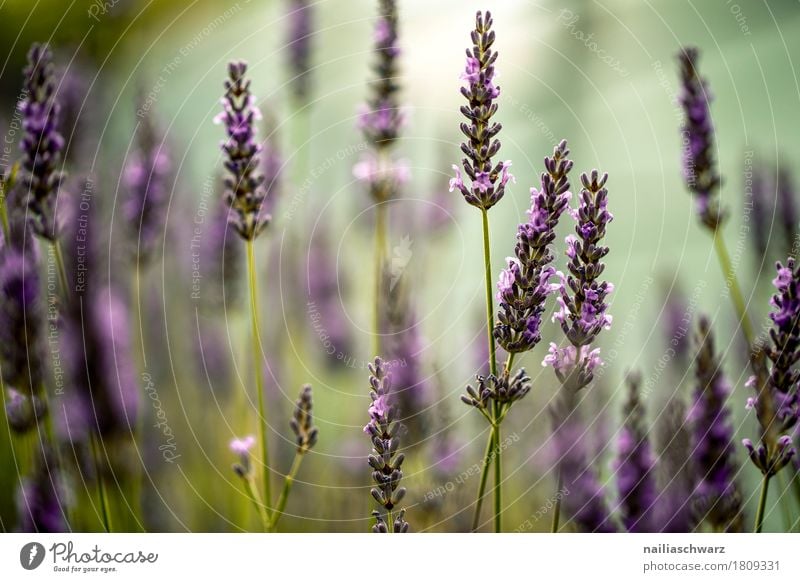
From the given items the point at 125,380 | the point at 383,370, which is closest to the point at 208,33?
the point at 125,380

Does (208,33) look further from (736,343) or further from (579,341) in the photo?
(736,343)

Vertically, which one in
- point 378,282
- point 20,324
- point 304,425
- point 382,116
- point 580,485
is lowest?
point 580,485

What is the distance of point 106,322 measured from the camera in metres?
1.43

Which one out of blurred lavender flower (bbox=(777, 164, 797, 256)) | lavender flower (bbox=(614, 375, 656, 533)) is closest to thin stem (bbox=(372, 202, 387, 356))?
lavender flower (bbox=(614, 375, 656, 533))

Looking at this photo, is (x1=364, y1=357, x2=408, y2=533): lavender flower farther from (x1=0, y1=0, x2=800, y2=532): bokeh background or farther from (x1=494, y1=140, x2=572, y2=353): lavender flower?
(x1=0, y1=0, x2=800, y2=532): bokeh background

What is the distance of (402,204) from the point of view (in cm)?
193

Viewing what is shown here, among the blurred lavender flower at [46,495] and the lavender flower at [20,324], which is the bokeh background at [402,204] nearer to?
the blurred lavender flower at [46,495]

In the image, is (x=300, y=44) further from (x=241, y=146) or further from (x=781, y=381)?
(x=781, y=381)

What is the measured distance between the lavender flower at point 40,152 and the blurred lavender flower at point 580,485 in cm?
92

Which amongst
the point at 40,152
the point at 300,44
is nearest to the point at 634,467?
the point at 40,152

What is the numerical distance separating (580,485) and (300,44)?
51.0 inches

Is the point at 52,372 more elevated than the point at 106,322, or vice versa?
the point at 106,322

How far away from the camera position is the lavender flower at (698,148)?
1229 millimetres
